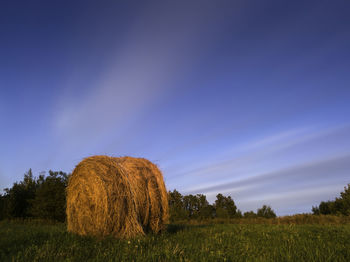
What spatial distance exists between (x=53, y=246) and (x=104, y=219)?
203cm

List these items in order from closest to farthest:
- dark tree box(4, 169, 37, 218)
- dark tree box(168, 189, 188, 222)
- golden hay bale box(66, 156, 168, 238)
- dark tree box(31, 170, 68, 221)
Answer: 1. golden hay bale box(66, 156, 168, 238)
2. dark tree box(31, 170, 68, 221)
3. dark tree box(4, 169, 37, 218)
4. dark tree box(168, 189, 188, 222)

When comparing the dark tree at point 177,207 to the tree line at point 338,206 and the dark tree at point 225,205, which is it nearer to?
the dark tree at point 225,205

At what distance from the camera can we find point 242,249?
20.4ft

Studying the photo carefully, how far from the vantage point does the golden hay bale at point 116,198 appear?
26.8 feet

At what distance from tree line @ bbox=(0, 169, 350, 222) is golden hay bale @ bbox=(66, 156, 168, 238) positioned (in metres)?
6.34

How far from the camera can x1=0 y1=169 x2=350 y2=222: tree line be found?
2234 cm

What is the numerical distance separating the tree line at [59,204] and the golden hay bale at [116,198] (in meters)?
6.34

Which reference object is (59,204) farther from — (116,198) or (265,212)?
(265,212)

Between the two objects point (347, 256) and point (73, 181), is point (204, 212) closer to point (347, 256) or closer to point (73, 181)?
point (73, 181)

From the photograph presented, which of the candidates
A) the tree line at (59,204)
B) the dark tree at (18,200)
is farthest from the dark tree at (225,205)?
the dark tree at (18,200)

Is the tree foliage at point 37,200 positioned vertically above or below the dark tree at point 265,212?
above

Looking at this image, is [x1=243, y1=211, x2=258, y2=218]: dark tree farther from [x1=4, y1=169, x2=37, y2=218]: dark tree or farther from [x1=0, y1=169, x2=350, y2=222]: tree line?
[x1=4, y1=169, x2=37, y2=218]: dark tree

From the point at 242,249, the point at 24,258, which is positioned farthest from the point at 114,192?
the point at 242,249

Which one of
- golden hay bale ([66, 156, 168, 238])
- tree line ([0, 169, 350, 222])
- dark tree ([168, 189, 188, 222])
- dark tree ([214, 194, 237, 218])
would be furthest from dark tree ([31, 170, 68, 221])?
dark tree ([214, 194, 237, 218])
